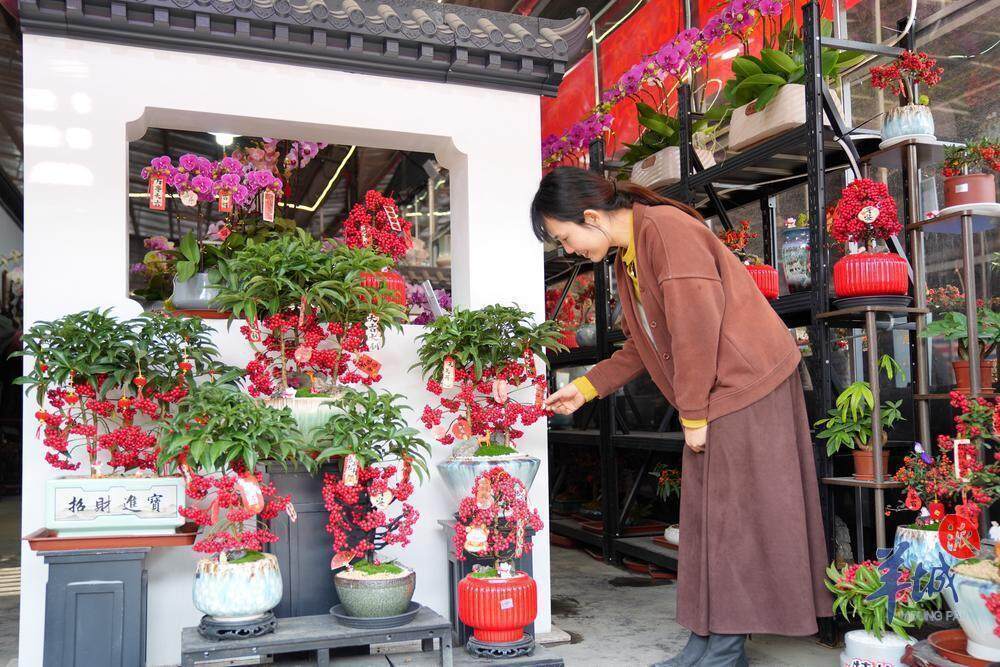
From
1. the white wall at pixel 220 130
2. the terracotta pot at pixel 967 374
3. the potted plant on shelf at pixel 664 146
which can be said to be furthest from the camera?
the potted plant on shelf at pixel 664 146

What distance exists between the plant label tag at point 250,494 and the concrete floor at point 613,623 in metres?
0.69

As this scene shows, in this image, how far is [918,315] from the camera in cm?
335

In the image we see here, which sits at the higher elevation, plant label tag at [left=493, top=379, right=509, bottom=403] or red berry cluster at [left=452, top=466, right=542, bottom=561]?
plant label tag at [left=493, top=379, right=509, bottom=403]

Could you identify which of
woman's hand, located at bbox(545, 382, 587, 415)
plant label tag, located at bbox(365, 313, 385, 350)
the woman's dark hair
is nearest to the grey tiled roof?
the woman's dark hair

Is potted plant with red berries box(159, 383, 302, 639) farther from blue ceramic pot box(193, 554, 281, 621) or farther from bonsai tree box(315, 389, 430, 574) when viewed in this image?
bonsai tree box(315, 389, 430, 574)

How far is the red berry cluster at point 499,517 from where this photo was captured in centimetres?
274

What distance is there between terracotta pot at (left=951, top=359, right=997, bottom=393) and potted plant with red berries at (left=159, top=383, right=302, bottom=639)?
95.5 inches

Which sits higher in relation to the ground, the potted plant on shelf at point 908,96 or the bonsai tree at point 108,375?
the potted plant on shelf at point 908,96

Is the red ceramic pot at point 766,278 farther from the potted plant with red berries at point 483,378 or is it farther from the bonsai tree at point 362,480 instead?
the bonsai tree at point 362,480

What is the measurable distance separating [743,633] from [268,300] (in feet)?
5.82

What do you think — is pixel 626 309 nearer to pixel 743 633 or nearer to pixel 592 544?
pixel 743 633

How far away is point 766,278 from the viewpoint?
148 inches

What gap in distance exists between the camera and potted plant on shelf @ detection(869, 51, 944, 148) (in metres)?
3.29

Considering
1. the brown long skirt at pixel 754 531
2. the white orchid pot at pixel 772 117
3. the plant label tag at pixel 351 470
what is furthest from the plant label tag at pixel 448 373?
the white orchid pot at pixel 772 117
